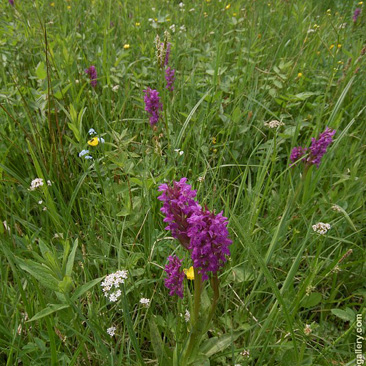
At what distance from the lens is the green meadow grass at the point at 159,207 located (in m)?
1.15

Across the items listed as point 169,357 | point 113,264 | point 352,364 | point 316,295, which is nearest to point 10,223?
point 113,264

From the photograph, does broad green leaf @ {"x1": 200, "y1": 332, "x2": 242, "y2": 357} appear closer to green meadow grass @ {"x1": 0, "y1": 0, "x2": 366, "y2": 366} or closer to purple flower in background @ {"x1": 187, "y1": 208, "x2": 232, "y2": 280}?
green meadow grass @ {"x1": 0, "y1": 0, "x2": 366, "y2": 366}

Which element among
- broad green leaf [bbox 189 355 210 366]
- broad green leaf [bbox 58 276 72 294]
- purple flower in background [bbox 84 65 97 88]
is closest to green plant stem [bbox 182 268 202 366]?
broad green leaf [bbox 189 355 210 366]

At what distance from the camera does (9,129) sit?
1.98 m

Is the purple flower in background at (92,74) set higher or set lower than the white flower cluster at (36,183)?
higher

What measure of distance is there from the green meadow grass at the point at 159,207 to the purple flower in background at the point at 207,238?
0.07 metres

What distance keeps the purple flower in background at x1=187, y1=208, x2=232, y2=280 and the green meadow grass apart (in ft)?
0.22

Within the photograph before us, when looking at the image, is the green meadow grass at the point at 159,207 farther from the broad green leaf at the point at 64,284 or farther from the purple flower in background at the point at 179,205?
the purple flower in background at the point at 179,205

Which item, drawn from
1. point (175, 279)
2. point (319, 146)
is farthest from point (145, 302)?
point (319, 146)

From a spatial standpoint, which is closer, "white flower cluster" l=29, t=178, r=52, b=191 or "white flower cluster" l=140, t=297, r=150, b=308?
"white flower cluster" l=140, t=297, r=150, b=308

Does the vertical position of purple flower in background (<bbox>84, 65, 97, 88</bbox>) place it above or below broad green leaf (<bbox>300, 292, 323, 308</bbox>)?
above

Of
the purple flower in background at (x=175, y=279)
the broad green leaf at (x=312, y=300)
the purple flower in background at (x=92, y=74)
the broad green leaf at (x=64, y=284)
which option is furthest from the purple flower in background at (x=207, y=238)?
the purple flower in background at (x=92, y=74)

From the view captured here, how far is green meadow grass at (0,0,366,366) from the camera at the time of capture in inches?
45.4

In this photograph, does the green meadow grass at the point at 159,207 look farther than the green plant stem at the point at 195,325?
Yes
